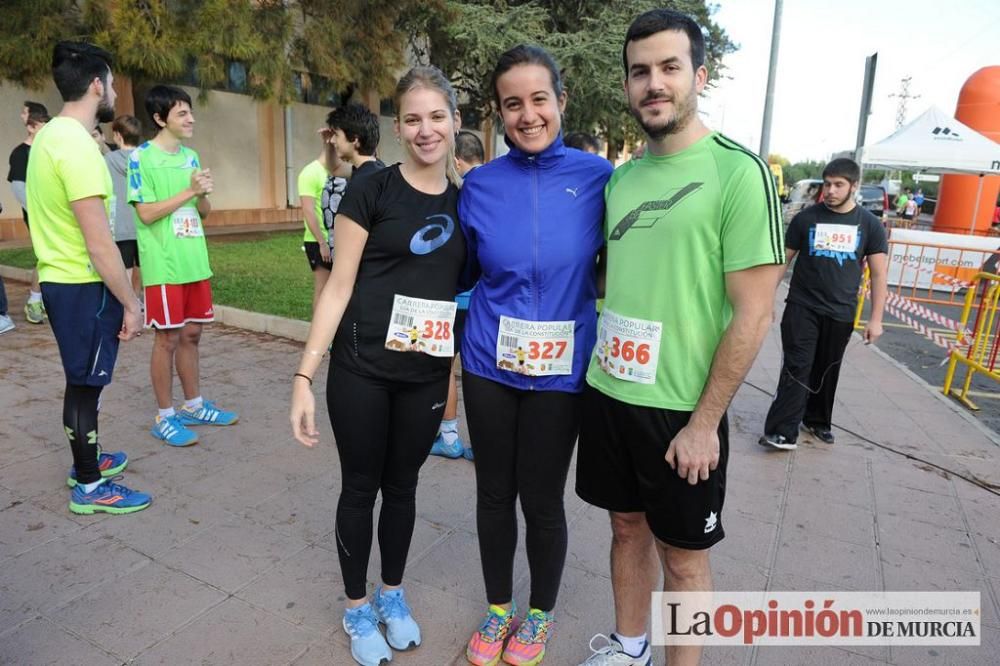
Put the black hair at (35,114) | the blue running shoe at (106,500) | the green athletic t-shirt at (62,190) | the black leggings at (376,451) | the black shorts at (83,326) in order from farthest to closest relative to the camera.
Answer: the black hair at (35,114)
the blue running shoe at (106,500)
the black shorts at (83,326)
the green athletic t-shirt at (62,190)
the black leggings at (376,451)

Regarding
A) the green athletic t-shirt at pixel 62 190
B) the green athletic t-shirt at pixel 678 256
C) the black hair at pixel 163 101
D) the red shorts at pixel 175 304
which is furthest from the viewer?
the red shorts at pixel 175 304

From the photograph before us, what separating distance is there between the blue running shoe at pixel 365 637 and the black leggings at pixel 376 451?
0.07 meters

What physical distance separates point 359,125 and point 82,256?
5.48ft

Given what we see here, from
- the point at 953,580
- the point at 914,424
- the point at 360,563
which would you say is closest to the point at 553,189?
the point at 360,563

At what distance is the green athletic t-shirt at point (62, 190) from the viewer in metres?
2.79

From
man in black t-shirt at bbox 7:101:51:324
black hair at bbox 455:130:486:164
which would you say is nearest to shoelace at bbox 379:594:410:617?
black hair at bbox 455:130:486:164

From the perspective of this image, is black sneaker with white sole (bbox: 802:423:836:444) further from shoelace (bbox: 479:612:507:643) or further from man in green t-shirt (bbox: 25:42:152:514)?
man in green t-shirt (bbox: 25:42:152:514)

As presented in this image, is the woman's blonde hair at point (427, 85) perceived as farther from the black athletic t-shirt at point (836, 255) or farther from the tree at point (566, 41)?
the tree at point (566, 41)

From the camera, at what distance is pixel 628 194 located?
196 cm

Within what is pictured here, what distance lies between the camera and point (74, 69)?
9.53 ft

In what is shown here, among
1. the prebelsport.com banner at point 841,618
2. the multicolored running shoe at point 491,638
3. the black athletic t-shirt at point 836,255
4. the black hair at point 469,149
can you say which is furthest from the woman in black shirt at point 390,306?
the black athletic t-shirt at point 836,255

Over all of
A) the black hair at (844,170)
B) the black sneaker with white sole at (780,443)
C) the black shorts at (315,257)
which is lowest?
the black sneaker with white sole at (780,443)

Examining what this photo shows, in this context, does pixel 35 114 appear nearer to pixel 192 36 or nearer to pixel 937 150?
pixel 192 36

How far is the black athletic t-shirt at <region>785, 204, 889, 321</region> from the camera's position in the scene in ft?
14.4
